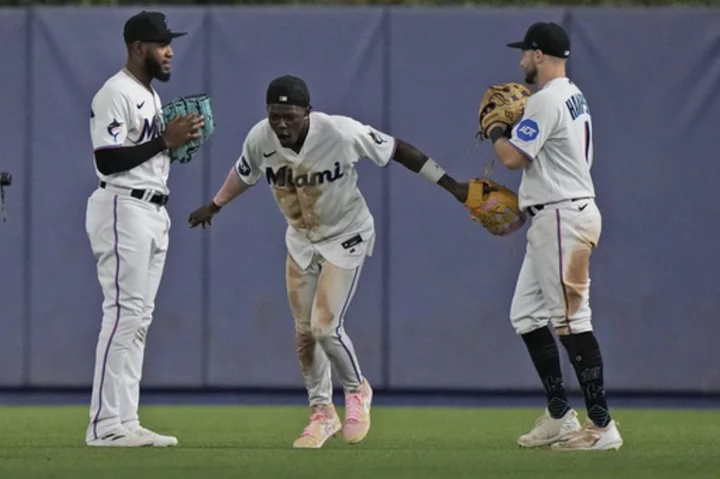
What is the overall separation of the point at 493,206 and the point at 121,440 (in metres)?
2.39

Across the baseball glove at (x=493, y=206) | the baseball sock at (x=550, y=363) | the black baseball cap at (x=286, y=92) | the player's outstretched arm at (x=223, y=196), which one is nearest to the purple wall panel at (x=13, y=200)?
the player's outstretched arm at (x=223, y=196)

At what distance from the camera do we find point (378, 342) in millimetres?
12703

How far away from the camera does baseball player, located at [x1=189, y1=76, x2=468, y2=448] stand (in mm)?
8273

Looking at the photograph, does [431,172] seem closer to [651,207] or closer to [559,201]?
[559,201]

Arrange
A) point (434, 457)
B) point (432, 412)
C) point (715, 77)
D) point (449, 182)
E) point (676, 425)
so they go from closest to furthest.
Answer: point (434, 457), point (449, 182), point (676, 425), point (432, 412), point (715, 77)

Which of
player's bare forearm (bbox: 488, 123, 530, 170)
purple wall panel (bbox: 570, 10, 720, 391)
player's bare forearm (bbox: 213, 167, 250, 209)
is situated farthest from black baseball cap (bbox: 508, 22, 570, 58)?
purple wall panel (bbox: 570, 10, 720, 391)

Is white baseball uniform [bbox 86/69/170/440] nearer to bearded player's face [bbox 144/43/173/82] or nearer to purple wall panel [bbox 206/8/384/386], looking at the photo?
bearded player's face [bbox 144/43/173/82]

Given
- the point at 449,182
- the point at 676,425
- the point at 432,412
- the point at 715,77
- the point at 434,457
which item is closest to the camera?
the point at 434,457

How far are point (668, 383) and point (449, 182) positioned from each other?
4875mm

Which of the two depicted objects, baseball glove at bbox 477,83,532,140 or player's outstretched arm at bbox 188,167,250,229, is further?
player's outstretched arm at bbox 188,167,250,229

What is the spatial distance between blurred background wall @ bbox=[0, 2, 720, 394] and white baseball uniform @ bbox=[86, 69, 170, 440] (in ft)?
14.2

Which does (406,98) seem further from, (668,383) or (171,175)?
(668,383)

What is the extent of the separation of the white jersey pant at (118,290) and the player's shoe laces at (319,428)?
37.5 inches

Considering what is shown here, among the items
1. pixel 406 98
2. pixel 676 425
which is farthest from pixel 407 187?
pixel 676 425
